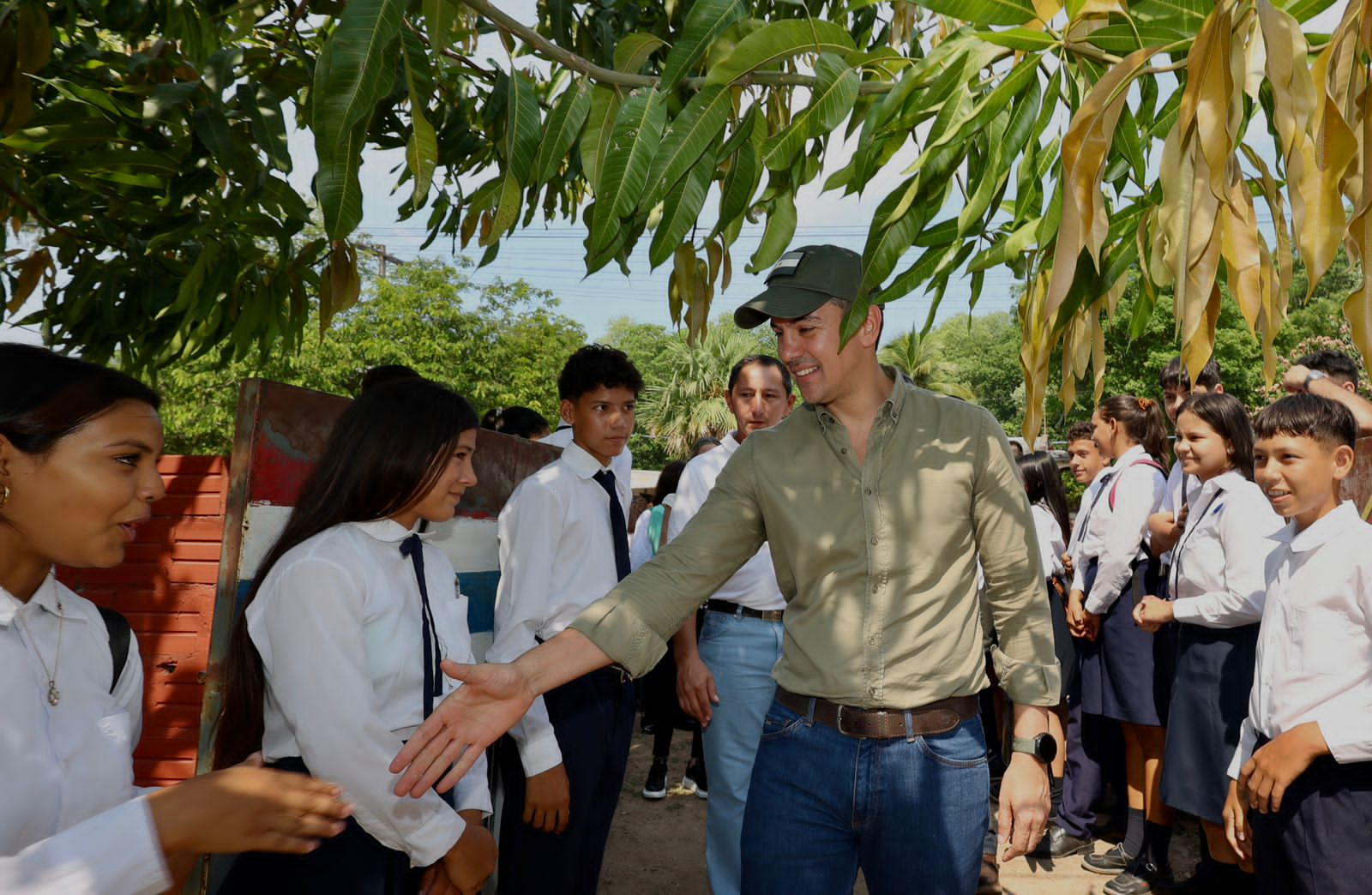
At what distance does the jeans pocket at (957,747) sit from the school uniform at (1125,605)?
291 cm

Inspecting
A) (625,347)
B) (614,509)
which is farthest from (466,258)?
(625,347)

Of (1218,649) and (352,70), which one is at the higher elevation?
(352,70)

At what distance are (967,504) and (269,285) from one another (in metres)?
3.10

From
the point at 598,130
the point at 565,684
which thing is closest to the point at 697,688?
the point at 565,684

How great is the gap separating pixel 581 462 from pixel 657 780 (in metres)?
3.46

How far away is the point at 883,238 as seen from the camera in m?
1.89

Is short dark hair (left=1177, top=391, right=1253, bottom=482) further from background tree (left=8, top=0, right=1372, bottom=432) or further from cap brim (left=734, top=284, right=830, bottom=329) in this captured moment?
cap brim (left=734, top=284, right=830, bottom=329)

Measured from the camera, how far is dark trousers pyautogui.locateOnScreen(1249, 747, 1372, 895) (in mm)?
2594

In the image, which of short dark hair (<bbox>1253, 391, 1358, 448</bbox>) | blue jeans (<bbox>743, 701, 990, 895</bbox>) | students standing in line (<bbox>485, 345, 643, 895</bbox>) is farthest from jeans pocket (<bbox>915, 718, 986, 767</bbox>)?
short dark hair (<bbox>1253, 391, 1358, 448</bbox>)

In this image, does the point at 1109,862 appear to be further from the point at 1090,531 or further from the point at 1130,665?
the point at 1090,531

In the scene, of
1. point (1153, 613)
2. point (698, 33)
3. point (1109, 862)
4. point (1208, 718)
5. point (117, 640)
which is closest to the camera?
point (117, 640)

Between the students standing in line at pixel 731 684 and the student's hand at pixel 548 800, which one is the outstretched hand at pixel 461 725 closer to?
the student's hand at pixel 548 800

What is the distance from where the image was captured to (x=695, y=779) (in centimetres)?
641

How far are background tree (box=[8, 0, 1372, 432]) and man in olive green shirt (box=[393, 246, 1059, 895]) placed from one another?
355mm
